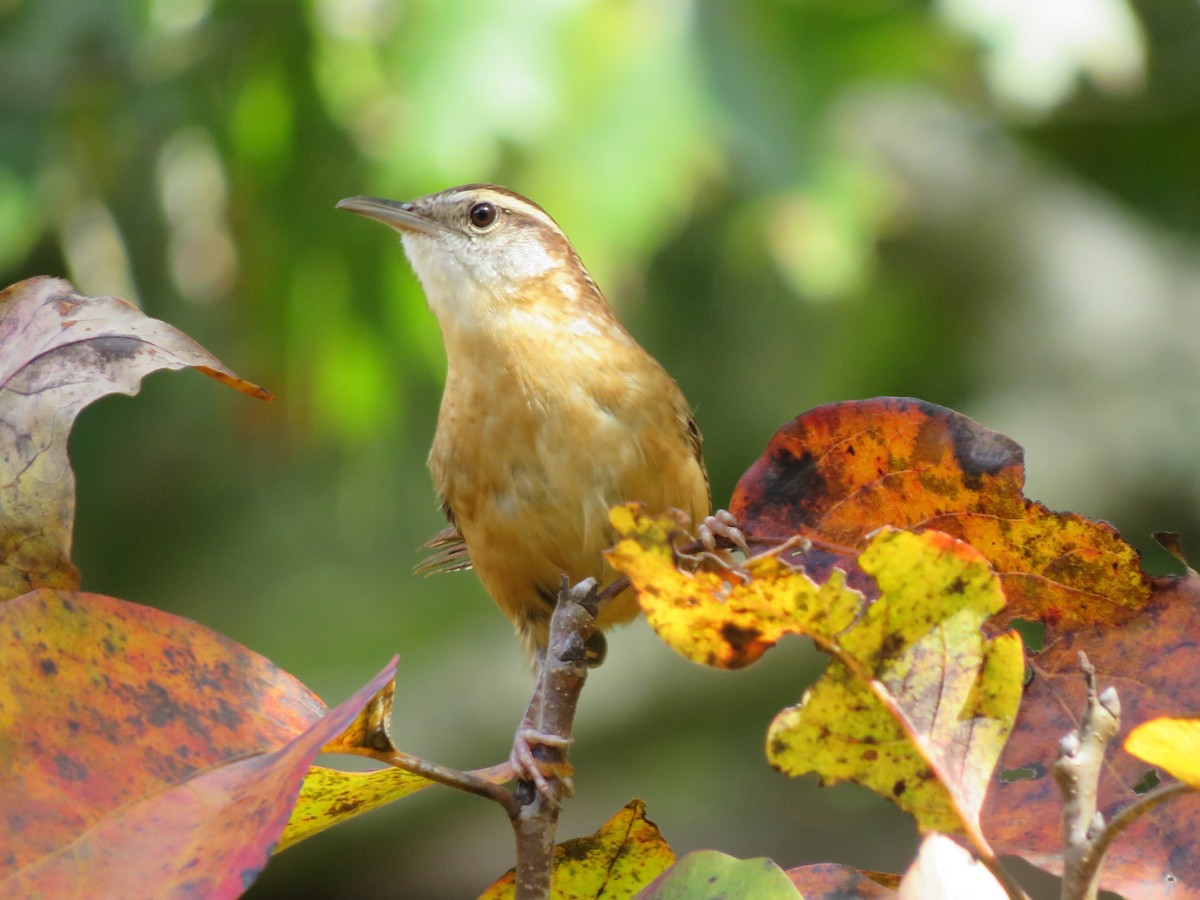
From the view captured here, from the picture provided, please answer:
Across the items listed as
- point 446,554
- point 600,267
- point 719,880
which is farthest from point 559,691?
point 600,267

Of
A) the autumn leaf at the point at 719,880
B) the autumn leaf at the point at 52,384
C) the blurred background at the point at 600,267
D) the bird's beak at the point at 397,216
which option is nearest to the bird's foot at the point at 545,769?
the autumn leaf at the point at 719,880

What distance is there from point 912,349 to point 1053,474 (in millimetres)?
1388

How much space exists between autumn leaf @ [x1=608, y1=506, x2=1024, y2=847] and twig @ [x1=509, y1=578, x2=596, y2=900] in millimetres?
175

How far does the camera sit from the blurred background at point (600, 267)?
5223 mm

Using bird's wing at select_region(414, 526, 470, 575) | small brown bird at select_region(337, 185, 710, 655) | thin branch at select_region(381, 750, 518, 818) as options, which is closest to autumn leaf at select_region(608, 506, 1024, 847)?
thin branch at select_region(381, 750, 518, 818)

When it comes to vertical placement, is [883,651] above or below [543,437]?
above

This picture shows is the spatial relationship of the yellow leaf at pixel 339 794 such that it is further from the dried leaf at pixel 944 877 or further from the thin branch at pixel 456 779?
the dried leaf at pixel 944 877

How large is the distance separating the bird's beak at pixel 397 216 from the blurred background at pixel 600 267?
4.99 feet

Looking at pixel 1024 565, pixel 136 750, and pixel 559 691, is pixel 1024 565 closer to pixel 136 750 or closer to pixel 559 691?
pixel 559 691

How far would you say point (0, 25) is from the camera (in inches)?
219

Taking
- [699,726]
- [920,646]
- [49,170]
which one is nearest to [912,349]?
[699,726]

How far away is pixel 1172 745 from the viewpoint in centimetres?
96

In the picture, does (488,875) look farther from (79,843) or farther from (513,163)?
(79,843)

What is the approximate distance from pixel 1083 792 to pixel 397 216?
9.06ft
